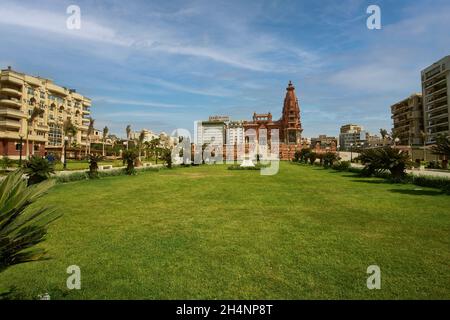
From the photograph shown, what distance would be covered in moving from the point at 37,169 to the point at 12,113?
39.7m

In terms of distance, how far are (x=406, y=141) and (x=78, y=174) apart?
3195 inches

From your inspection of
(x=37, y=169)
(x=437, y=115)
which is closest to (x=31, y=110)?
(x=37, y=169)

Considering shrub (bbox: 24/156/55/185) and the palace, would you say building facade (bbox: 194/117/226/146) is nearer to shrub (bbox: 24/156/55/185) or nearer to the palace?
the palace

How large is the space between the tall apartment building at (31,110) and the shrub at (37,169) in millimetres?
22866

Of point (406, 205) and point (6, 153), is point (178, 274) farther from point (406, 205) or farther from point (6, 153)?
point (6, 153)

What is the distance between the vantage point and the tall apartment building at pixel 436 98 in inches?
2219

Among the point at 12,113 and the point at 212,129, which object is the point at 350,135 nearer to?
the point at 212,129

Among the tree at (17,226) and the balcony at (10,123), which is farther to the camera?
the balcony at (10,123)

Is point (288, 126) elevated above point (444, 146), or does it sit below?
above

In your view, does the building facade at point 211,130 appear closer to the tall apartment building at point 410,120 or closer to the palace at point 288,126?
the palace at point 288,126

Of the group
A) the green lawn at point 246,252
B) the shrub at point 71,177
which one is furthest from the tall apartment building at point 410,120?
the shrub at point 71,177

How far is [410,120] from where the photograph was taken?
71688 millimetres

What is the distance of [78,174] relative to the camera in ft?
70.6
